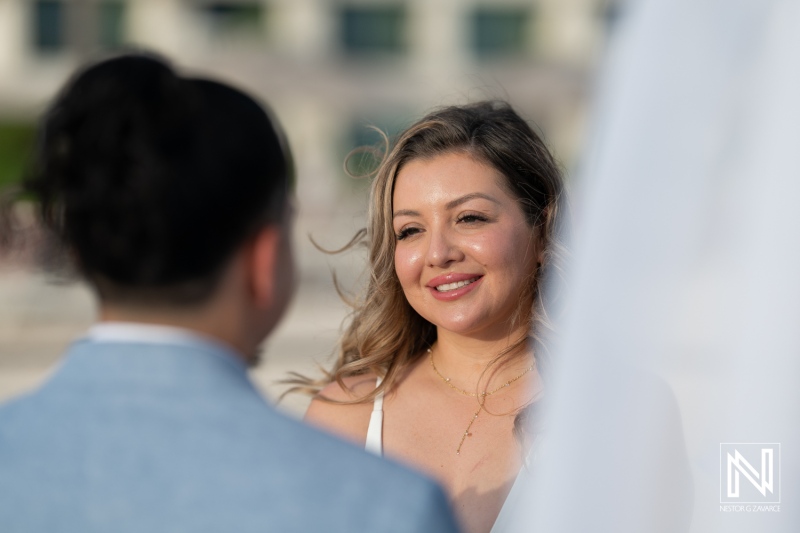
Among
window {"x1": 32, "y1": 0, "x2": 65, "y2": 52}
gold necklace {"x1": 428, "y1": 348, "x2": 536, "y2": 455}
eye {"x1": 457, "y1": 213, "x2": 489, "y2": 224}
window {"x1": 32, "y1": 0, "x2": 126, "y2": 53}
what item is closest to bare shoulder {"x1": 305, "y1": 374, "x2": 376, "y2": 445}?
gold necklace {"x1": 428, "y1": 348, "x2": 536, "y2": 455}

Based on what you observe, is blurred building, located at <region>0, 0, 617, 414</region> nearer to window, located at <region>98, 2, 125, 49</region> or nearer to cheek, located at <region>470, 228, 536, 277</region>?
window, located at <region>98, 2, 125, 49</region>

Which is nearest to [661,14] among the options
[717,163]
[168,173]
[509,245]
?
[717,163]

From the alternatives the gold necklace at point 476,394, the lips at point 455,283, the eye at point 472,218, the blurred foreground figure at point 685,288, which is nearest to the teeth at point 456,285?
the lips at point 455,283

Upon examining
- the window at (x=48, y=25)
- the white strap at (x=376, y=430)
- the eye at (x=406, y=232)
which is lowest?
the window at (x=48, y=25)

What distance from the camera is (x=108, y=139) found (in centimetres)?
130

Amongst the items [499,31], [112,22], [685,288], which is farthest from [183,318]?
[499,31]

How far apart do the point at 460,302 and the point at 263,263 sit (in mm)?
1403

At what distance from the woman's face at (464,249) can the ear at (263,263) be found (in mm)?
1328

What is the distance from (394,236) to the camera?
2.97 meters

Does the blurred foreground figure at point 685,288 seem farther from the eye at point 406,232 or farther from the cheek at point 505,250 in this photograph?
the eye at point 406,232

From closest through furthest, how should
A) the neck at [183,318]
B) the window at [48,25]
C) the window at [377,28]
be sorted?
1. the neck at [183,318]
2. the window at [48,25]
3. the window at [377,28]

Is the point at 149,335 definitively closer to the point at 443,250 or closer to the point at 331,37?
the point at 443,250

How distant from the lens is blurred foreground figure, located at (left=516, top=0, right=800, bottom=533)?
133 cm

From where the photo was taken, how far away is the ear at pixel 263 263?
1.41m
